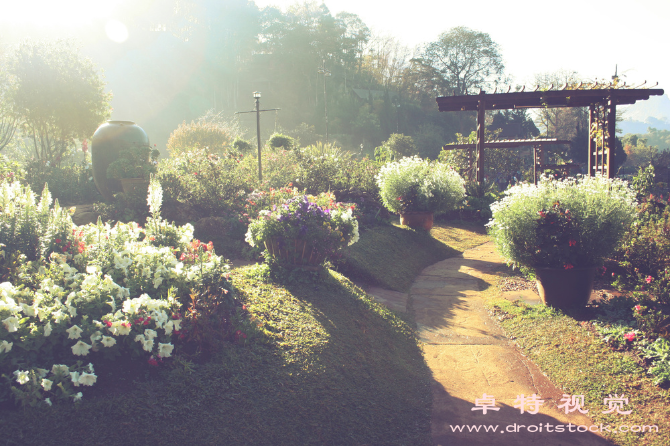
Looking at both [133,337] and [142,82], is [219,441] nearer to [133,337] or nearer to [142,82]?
[133,337]

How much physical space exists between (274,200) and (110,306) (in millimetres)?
4541

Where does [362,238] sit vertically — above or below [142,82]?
below

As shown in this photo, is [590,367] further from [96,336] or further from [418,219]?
[418,219]

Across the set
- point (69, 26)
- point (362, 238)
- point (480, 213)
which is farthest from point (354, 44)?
point (362, 238)

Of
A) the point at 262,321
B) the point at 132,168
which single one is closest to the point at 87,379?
the point at 262,321

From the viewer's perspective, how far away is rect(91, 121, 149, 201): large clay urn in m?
9.80

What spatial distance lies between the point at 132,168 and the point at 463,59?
134ft

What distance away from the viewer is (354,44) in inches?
1779

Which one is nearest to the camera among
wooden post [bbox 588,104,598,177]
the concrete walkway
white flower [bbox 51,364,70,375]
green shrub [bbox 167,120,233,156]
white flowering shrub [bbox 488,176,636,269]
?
white flower [bbox 51,364,70,375]

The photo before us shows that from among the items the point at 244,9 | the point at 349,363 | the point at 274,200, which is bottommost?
the point at 349,363

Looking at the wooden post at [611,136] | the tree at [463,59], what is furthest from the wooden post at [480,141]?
the tree at [463,59]

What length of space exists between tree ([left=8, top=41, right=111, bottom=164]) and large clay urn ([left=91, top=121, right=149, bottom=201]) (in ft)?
24.4

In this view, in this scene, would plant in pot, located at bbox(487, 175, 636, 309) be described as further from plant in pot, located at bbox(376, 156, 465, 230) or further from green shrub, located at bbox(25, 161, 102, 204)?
green shrub, located at bbox(25, 161, 102, 204)

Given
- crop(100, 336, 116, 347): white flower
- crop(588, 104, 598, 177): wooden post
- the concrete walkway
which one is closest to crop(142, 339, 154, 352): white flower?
crop(100, 336, 116, 347): white flower
